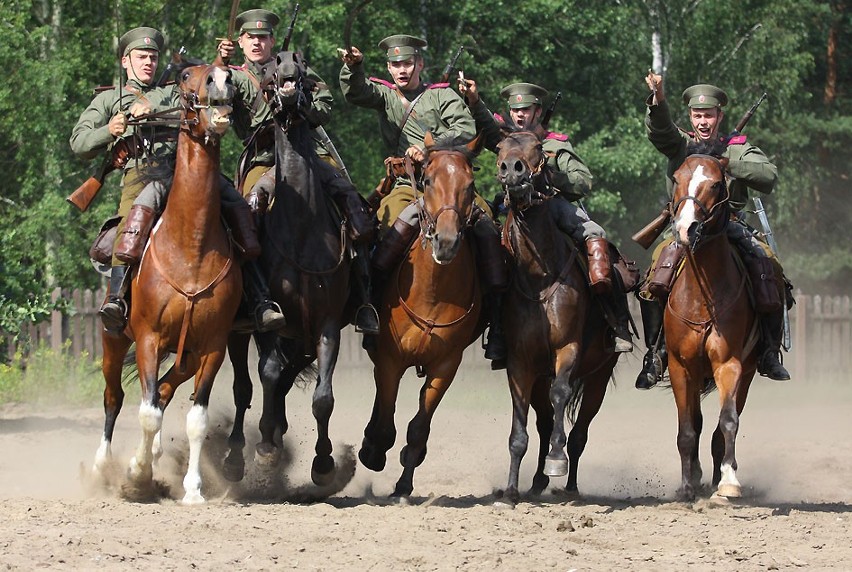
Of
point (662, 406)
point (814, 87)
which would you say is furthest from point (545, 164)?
point (814, 87)

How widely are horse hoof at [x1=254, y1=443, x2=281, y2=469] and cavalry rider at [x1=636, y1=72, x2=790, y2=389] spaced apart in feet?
10.5

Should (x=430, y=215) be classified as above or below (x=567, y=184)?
below

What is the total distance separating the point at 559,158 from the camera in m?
12.8

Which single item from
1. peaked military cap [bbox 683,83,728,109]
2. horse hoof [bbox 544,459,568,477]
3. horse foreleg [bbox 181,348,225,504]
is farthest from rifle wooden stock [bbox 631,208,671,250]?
horse foreleg [bbox 181,348,225,504]

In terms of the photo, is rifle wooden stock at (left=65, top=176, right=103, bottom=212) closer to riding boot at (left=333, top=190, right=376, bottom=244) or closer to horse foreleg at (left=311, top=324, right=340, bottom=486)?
riding boot at (left=333, top=190, right=376, bottom=244)

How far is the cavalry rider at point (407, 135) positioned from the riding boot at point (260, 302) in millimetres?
1017

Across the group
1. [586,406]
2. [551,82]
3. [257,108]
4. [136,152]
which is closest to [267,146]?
[257,108]

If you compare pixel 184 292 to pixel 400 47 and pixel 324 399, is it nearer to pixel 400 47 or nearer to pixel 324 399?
pixel 324 399

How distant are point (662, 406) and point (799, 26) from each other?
13.3 meters

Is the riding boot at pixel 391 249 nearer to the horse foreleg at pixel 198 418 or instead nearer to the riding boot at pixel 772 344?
the horse foreleg at pixel 198 418

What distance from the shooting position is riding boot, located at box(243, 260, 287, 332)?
36.6 feet

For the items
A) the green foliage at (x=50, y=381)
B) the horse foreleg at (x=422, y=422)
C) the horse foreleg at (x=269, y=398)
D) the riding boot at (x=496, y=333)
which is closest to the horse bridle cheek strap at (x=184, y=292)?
the horse foreleg at (x=269, y=398)

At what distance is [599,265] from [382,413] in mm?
2081

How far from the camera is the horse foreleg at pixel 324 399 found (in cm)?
1136
